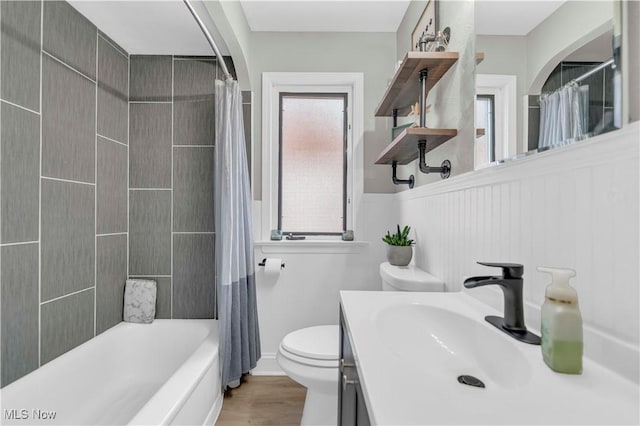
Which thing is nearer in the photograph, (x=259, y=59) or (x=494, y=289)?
(x=494, y=289)

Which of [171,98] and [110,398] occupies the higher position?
[171,98]

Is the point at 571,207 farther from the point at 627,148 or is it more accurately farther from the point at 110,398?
the point at 110,398

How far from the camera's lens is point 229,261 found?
1.72 metres

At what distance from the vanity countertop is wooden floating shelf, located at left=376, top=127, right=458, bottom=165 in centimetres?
72

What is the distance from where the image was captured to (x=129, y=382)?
1.88 meters

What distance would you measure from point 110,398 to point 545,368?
2143 mm

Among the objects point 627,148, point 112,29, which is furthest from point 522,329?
point 112,29

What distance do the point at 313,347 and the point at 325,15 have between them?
77.7 inches

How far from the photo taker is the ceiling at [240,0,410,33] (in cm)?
183

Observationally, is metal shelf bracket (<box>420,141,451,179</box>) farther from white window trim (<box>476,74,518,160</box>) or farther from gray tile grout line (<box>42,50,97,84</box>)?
gray tile grout line (<box>42,50,97,84</box>)

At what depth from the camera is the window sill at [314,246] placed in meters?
2.07

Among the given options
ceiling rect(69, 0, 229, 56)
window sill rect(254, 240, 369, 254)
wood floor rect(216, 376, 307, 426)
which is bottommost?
wood floor rect(216, 376, 307, 426)

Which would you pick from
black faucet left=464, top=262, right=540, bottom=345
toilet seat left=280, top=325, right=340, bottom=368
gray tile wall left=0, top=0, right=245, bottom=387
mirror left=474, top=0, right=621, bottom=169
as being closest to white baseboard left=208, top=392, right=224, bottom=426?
toilet seat left=280, top=325, right=340, bottom=368

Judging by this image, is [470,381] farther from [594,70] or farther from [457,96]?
[457,96]
